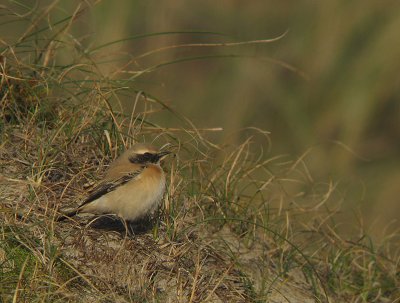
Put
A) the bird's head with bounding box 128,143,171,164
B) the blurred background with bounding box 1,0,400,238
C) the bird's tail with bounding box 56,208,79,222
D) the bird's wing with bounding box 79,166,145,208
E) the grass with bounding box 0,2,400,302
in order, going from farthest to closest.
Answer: the blurred background with bounding box 1,0,400,238 < the bird's head with bounding box 128,143,171,164 < the bird's wing with bounding box 79,166,145,208 < the bird's tail with bounding box 56,208,79,222 < the grass with bounding box 0,2,400,302

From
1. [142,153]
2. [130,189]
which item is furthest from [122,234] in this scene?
[142,153]

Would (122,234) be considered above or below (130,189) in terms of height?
below

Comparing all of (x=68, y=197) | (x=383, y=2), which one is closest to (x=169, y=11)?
(x=383, y=2)

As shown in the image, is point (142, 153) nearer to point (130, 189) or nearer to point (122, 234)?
point (130, 189)

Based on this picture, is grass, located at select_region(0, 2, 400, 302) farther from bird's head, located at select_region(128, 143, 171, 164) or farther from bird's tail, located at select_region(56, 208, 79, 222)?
bird's head, located at select_region(128, 143, 171, 164)

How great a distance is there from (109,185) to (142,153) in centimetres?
32

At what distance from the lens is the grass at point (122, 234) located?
6.45 metres

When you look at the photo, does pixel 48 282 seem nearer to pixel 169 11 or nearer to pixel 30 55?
→ pixel 30 55

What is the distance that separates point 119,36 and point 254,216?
780cm

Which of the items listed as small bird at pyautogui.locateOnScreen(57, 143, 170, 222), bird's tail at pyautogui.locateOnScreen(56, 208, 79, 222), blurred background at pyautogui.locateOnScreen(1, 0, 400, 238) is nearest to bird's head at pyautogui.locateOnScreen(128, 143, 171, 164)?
small bird at pyautogui.locateOnScreen(57, 143, 170, 222)

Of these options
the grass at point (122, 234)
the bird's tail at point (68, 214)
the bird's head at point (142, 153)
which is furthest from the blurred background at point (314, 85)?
the bird's tail at point (68, 214)

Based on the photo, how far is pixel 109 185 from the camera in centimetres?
718

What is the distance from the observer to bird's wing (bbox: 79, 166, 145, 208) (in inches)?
278

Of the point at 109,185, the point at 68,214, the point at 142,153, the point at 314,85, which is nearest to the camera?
the point at 68,214
